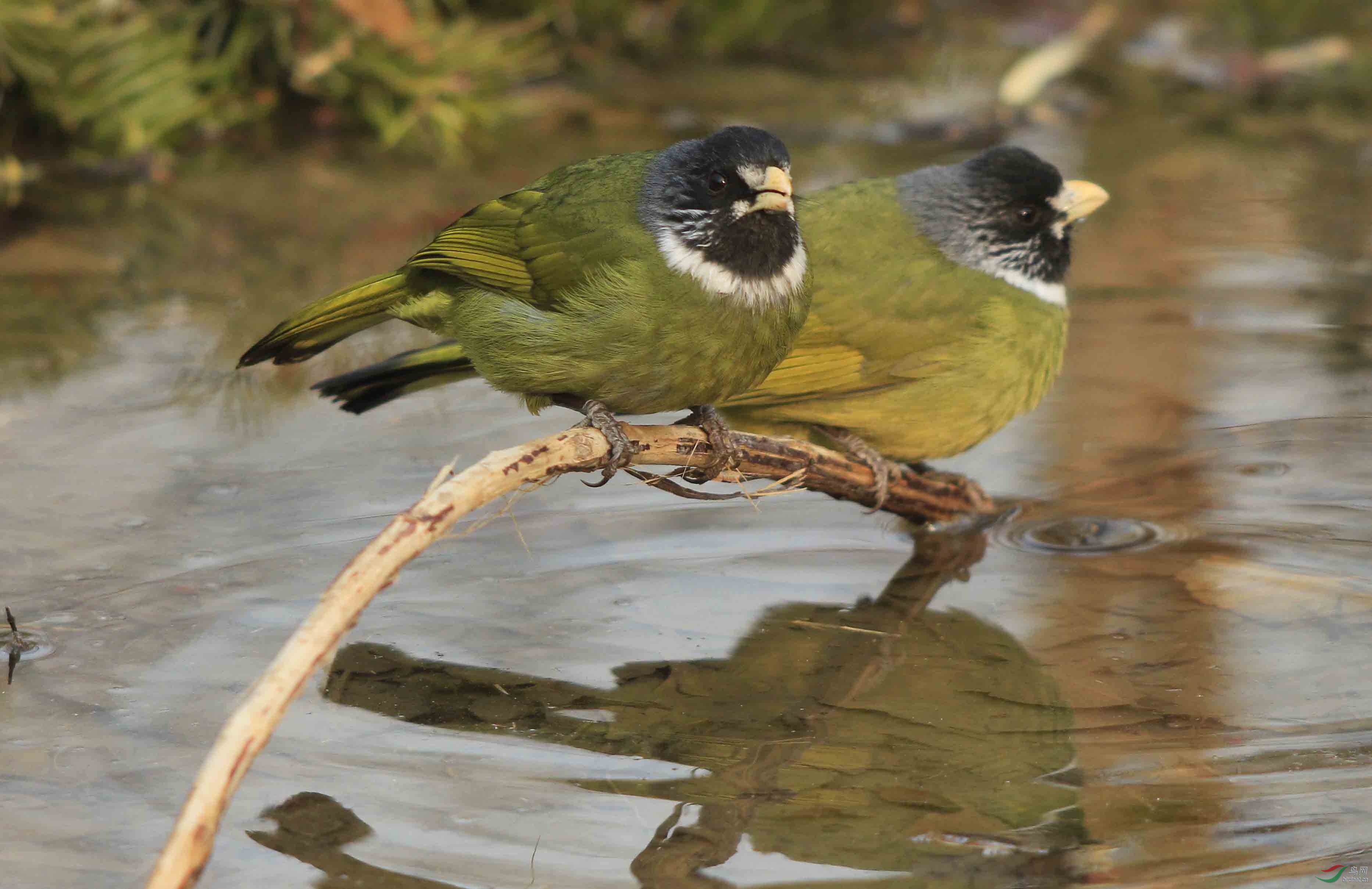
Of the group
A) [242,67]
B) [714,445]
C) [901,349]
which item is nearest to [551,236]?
[714,445]

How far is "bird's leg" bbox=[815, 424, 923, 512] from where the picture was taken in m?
4.16

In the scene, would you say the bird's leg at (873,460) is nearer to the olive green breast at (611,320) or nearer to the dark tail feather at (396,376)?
the olive green breast at (611,320)

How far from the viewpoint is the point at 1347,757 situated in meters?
3.09

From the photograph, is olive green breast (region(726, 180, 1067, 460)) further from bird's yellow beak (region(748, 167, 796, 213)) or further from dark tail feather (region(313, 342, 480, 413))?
bird's yellow beak (region(748, 167, 796, 213))

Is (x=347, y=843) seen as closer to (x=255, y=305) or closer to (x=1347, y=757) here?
(x=1347, y=757)

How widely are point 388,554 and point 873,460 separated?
1.86m

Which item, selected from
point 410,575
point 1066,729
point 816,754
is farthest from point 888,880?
point 410,575

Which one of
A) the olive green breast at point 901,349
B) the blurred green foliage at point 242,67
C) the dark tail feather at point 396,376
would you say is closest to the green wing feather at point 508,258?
the dark tail feather at point 396,376

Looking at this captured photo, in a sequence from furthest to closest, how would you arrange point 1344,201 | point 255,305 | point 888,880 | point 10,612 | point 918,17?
1. point 918,17
2. point 1344,201
3. point 255,305
4. point 10,612
5. point 888,880

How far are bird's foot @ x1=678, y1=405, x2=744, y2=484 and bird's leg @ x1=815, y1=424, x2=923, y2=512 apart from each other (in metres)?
0.74

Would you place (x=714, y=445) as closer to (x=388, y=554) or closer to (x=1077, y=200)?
(x=388, y=554)

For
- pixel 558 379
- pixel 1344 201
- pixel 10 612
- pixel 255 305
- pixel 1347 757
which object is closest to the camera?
pixel 1347 757

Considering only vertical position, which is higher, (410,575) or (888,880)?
(410,575)

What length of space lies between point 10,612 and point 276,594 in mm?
573
